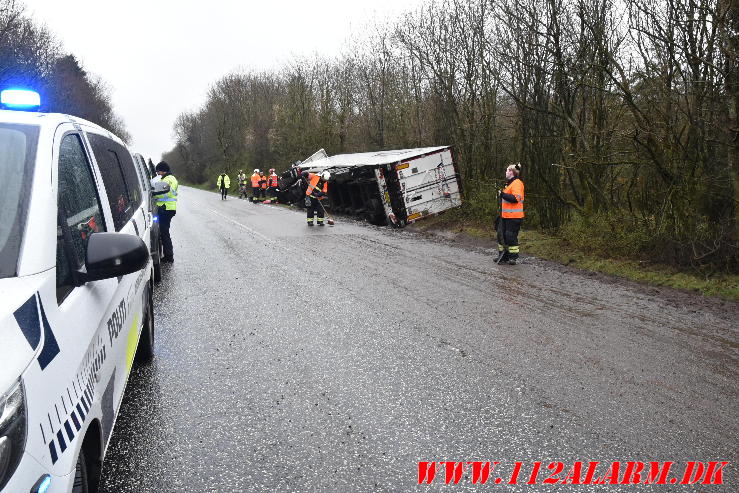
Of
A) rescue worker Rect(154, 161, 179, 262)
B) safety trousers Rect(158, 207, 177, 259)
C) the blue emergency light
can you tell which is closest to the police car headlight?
the blue emergency light

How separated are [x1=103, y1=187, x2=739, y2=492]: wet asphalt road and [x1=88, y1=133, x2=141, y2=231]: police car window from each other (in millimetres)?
1298

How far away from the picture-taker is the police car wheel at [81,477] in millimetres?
2119

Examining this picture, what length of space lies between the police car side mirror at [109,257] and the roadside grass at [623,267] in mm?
7160

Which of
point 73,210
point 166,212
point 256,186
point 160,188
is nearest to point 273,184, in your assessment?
point 256,186

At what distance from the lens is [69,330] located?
2.13 m

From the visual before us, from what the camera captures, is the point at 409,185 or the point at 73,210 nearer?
the point at 73,210

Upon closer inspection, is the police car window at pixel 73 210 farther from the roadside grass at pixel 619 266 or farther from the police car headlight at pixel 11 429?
the roadside grass at pixel 619 266

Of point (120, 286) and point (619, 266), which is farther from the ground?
point (120, 286)

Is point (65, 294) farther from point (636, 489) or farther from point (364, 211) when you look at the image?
point (364, 211)

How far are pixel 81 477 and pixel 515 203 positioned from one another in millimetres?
8316

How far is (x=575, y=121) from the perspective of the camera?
11680mm

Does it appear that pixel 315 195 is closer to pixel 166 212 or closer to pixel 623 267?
pixel 166 212

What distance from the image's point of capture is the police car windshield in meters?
2.12

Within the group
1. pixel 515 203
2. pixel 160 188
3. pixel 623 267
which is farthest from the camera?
Result: pixel 515 203
